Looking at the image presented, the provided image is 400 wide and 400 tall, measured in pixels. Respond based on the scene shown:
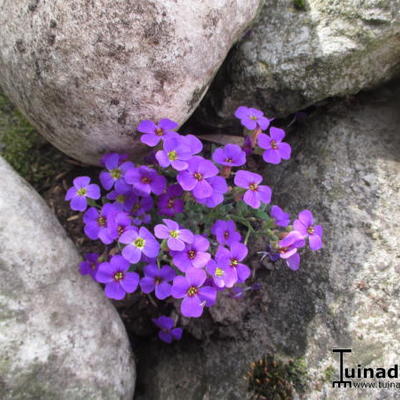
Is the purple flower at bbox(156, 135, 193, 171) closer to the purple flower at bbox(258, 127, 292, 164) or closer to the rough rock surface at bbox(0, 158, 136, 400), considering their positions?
the purple flower at bbox(258, 127, 292, 164)

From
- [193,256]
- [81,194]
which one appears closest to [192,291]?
[193,256]

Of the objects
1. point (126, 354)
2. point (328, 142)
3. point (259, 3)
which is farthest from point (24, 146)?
point (328, 142)

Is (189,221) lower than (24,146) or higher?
lower

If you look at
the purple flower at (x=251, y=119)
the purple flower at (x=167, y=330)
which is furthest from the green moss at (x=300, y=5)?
the purple flower at (x=167, y=330)

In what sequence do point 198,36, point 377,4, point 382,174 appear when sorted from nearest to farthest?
1. point 198,36
2. point 377,4
3. point 382,174

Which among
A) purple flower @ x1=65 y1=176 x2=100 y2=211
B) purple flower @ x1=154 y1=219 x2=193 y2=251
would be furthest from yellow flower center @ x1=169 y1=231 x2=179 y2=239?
purple flower @ x1=65 y1=176 x2=100 y2=211

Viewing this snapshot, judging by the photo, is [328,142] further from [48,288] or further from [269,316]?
[48,288]
